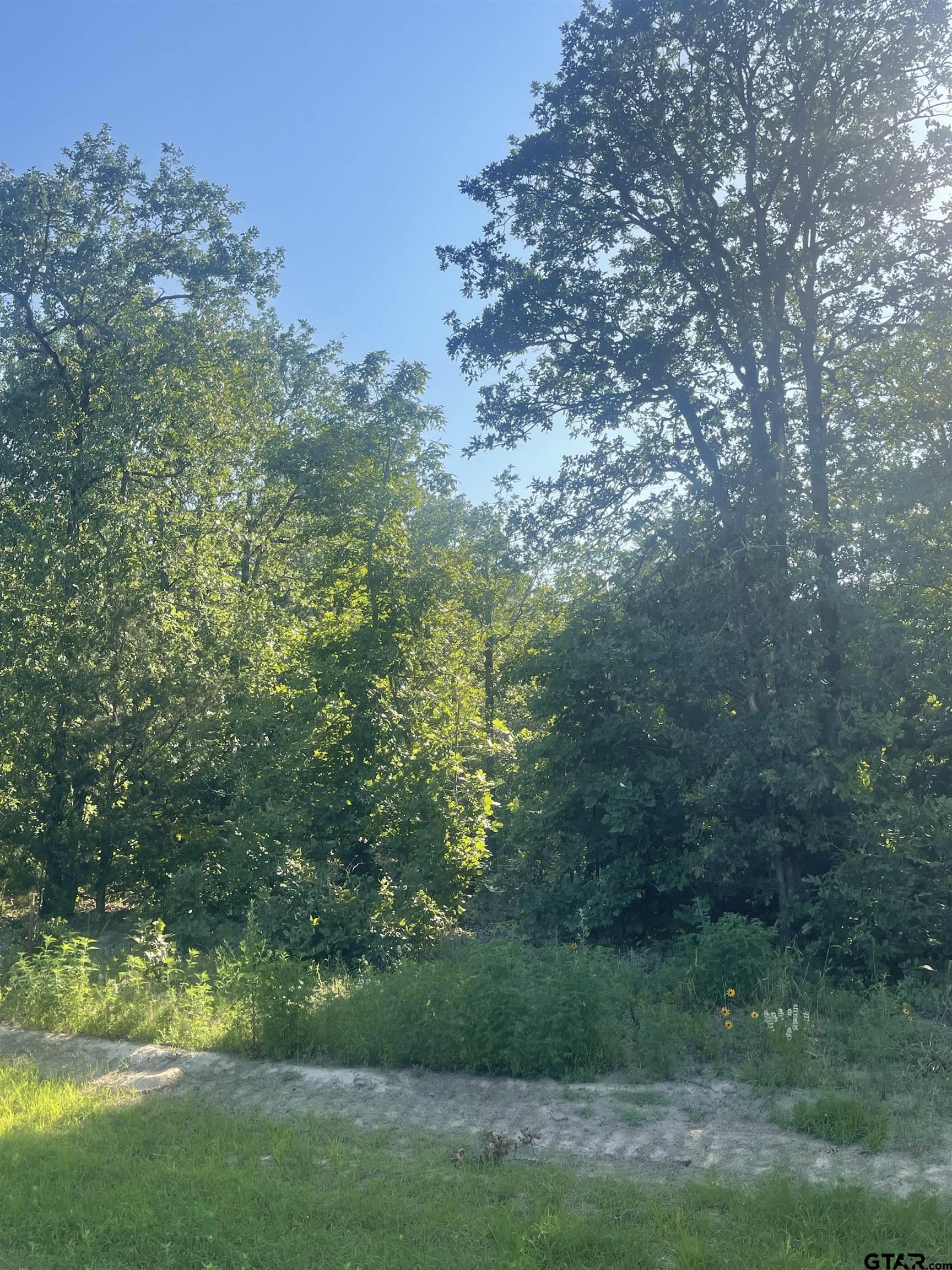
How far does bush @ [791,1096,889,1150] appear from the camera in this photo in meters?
5.65

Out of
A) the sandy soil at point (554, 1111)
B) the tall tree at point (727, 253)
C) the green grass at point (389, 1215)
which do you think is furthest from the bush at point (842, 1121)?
the tall tree at point (727, 253)

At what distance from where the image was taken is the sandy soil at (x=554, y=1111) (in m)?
5.42

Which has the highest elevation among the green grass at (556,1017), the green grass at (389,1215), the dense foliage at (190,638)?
the dense foliage at (190,638)

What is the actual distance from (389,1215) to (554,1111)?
1.71 m

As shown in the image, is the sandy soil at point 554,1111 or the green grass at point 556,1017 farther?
the green grass at point 556,1017

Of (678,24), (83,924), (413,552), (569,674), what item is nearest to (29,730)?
(83,924)

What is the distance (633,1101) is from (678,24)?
12.4 m

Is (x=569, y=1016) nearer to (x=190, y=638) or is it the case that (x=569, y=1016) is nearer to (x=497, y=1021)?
(x=497, y=1021)

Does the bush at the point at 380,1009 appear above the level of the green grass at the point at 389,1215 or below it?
above

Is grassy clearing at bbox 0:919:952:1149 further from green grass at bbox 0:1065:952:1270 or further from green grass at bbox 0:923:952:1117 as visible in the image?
green grass at bbox 0:1065:952:1270

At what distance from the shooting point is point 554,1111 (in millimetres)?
6359

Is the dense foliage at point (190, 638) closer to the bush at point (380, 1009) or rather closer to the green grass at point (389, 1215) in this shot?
the bush at point (380, 1009)

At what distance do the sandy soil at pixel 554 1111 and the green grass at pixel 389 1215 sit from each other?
1.06 ft

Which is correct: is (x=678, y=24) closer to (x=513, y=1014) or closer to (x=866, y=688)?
(x=866, y=688)
